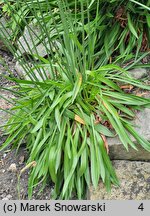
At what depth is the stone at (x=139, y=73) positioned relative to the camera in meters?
2.71

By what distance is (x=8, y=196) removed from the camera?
243cm

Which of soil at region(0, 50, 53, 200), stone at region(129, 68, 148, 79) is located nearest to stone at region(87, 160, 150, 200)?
soil at region(0, 50, 53, 200)

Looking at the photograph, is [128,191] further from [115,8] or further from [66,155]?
[115,8]

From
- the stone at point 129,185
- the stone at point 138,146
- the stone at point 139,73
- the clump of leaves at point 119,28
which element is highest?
the clump of leaves at point 119,28

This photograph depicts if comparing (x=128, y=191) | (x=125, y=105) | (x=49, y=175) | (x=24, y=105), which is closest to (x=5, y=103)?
(x=24, y=105)

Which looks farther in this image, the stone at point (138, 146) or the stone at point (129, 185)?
the stone at point (138, 146)

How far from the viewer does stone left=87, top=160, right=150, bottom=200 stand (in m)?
2.26

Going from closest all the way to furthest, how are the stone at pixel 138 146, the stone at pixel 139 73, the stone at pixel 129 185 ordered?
the stone at pixel 129 185 → the stone at pixel 138 146 → the stone at pixel 139 73

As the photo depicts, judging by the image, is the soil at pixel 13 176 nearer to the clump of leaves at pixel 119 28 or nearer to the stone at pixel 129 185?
the stone at pixel 129 185

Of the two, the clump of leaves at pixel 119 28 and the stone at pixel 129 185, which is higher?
the clump of leaves at pixel 119 28

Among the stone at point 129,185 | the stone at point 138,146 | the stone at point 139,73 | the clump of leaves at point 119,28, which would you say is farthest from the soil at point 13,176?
the stone at point 139,73

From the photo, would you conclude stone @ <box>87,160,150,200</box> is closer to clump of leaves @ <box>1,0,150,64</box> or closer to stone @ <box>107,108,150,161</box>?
stone @ <box>107,108,150,161</box>

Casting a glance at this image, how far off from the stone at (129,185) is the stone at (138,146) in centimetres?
4

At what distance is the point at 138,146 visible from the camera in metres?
2.36
